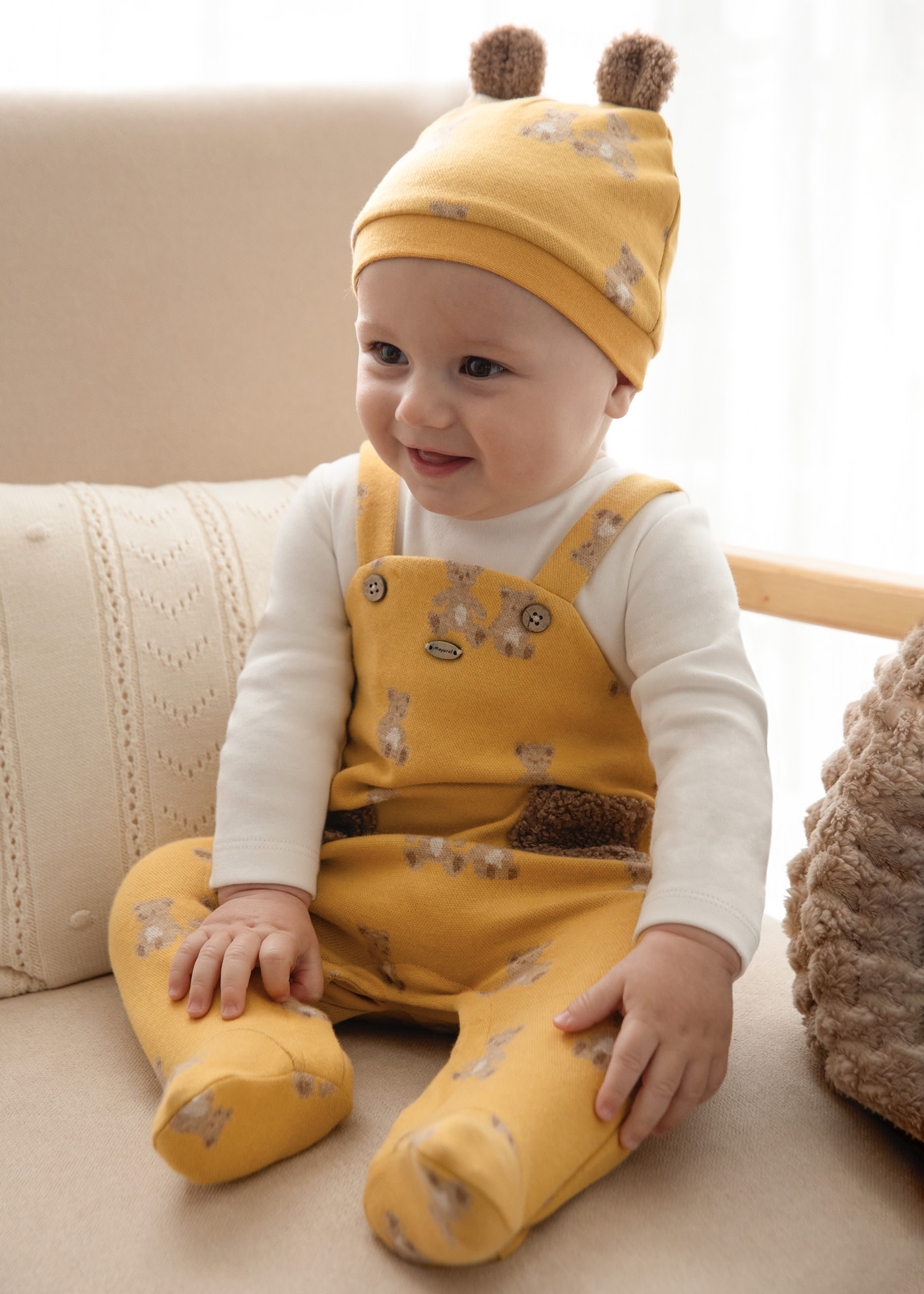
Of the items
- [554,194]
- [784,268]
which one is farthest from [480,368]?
[784,268]

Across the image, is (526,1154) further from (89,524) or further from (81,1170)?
(89,524)

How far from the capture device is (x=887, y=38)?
1458mm

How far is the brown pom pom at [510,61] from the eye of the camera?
747 millimetres

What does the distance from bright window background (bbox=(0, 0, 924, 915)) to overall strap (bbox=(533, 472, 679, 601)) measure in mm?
777

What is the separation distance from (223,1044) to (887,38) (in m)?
1.51

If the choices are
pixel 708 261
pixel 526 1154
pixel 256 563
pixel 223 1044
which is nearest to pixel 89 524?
pixel 256 563

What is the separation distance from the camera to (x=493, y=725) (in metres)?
0.76

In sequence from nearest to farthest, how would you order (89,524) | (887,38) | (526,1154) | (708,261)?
1. (526,1154)
2. (89,524)
3. (887,38)
4. (708,261)

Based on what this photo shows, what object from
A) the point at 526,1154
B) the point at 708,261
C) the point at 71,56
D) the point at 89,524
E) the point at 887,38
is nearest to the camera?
the point at 526,1154

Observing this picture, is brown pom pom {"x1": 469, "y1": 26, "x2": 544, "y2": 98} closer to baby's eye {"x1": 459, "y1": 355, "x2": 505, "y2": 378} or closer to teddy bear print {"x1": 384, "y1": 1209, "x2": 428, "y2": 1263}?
baby's eye {"x1": 459, "y1": 355, "x2": 505, "y2": 378}

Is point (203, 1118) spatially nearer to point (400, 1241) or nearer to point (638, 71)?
point (400, 1241)

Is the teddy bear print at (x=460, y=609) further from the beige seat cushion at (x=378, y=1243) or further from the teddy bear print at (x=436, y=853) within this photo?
the beige seat cushion at (x=378, y=1243)

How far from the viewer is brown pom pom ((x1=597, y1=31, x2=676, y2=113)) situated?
0.73 meters

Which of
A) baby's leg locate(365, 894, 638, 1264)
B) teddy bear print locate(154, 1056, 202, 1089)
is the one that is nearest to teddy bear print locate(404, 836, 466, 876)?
baby's leg locate(365, 894, 638, 1264)
